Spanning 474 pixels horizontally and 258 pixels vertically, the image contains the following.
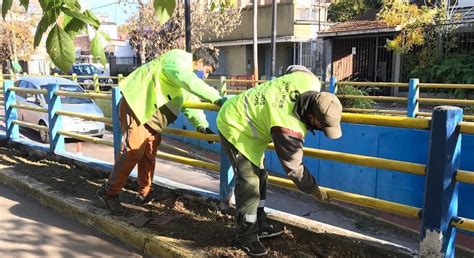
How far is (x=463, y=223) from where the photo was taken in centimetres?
299

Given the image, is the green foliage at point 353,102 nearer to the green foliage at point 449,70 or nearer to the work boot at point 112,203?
the green foliage at point 449,70

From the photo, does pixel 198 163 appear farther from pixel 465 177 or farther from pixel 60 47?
pixel 60 47

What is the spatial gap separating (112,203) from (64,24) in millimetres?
3127

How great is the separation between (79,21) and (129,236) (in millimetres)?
2803

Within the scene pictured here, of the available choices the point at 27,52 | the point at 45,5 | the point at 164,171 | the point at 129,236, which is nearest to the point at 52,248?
the point at 129,236

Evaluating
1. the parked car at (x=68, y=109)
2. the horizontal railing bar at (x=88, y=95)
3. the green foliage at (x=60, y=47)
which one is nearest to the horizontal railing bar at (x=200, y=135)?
the horizontal railing bar at (x=88, y=95)

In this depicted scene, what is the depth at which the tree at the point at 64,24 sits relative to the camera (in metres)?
1.50

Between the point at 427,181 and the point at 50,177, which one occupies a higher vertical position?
the point at 427,181

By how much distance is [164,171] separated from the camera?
8.20m

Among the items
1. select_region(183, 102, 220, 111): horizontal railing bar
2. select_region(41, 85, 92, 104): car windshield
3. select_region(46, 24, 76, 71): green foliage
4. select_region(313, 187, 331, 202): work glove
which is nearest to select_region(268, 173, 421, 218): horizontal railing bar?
select_region(313, 187, 331, 202): work glove

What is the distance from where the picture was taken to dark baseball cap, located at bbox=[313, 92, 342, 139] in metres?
2.95

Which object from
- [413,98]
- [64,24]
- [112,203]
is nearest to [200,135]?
[112,203]

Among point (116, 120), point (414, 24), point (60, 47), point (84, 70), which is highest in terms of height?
point (414, 24)

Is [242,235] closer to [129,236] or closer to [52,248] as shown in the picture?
[129,236]
